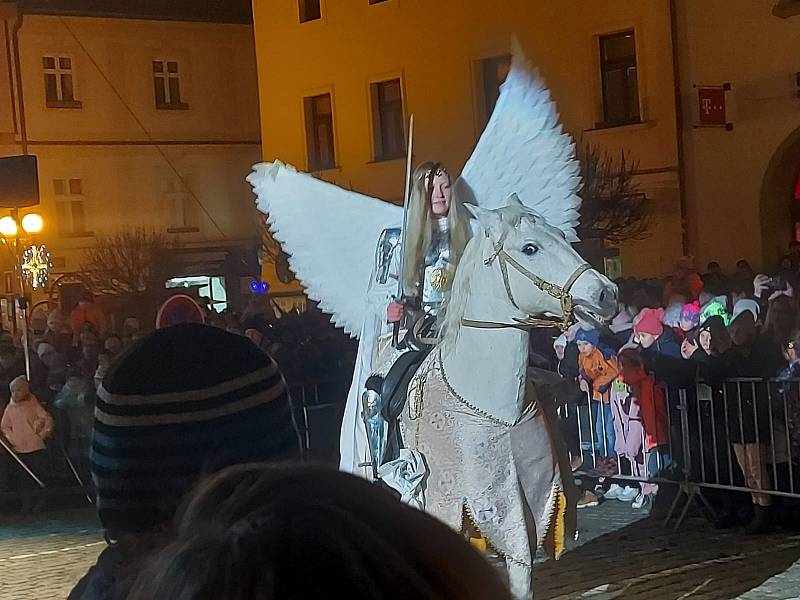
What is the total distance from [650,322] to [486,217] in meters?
0.57

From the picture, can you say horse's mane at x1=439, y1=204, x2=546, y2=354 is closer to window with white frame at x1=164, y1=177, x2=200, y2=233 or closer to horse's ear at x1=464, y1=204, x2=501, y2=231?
horse's ear at x1=464, y1=204, x2=501, y2=231

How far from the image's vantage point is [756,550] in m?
3.55

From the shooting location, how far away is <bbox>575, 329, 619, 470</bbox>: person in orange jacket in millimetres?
3256

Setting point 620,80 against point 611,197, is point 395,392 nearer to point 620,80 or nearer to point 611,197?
point 611,197

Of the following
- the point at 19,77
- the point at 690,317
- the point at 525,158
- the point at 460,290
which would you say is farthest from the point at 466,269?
the point at 19,77

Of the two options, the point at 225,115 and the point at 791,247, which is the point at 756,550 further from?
the point at 225,115

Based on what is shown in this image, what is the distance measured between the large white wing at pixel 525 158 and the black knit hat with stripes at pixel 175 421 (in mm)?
2206

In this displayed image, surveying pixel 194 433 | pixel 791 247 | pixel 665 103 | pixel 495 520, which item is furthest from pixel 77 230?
pixel 194 433

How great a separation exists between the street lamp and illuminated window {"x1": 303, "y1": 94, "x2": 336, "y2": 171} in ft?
2.86

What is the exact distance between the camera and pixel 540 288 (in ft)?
10.1

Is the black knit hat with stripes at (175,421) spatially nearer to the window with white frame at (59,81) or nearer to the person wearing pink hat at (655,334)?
the person wearing pink hat at (655,334)

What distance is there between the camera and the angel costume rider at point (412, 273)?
326 centimetres

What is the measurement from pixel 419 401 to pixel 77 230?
1226mm

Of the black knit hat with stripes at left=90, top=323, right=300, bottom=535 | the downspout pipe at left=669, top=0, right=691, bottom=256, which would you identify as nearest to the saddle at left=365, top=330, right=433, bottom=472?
the downspout pipe at left=669, top=0, right=691, bottom=256
